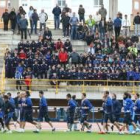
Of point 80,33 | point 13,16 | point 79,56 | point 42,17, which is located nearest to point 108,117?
point 79,56

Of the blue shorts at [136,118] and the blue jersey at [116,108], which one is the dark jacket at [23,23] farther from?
the blue shorts at [136,118]

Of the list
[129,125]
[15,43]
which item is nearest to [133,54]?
[15,43]

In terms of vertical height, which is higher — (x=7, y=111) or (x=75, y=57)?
(x=75, y=57)

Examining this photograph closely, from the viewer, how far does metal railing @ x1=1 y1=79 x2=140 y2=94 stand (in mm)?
48562

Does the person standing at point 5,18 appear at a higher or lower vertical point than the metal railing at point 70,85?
higher

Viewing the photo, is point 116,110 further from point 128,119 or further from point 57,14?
point 57,14

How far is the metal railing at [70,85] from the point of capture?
4856 centimetres

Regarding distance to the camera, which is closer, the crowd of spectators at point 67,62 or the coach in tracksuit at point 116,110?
the coach in tracksuit at point 116,110

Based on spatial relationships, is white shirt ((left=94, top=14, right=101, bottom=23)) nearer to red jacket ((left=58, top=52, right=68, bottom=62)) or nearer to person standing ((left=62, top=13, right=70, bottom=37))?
person standing ((left=62, top=13, right=70, bottom=37))

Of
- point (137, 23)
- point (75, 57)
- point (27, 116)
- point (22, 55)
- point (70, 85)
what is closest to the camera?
point (27, 116)

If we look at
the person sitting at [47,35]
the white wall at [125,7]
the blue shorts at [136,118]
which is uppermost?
the white wall at [125,7]

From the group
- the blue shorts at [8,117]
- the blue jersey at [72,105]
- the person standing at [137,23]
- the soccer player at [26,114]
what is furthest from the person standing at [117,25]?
the blue shorts at [8,117]

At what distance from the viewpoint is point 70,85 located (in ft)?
160

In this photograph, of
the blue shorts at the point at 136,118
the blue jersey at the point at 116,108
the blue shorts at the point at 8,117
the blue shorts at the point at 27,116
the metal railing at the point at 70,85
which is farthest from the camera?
the metal railing at the point at 70,85
